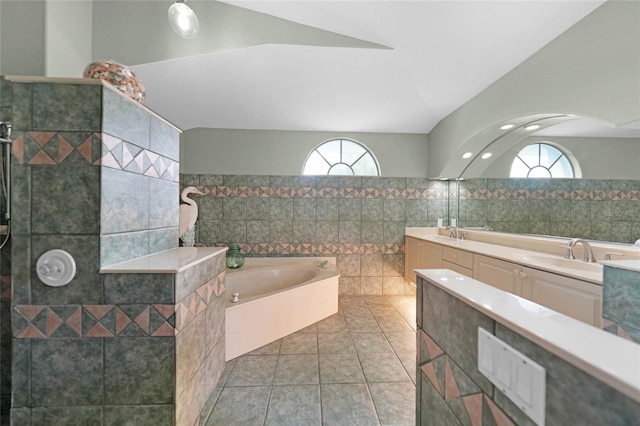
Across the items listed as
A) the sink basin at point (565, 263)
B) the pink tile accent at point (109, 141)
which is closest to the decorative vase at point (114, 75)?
the pink tile accent at point (109, 141)

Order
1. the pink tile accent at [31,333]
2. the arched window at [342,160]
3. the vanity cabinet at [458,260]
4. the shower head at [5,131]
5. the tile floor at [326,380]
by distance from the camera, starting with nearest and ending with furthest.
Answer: the pink tile accent at [31,333] < the shower head at [5,131] < the tile floor at [326,380] < the vanity cabinet at [458,260] < the arched window at [342,160]

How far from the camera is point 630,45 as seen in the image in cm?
131

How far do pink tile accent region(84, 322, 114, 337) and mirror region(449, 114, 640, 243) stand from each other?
2884 mm

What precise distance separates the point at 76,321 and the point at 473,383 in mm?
1575

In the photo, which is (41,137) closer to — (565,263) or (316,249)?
(316,249)

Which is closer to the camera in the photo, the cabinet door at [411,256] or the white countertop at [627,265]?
the white countertop at [627,265]

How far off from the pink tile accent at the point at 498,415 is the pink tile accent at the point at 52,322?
165cm

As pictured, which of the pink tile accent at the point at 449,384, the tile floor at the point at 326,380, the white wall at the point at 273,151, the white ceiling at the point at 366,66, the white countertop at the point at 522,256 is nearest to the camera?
the pink tile accent at the point at 449,384

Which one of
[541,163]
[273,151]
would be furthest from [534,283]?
[273,151]

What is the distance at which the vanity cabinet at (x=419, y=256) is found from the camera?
110 inches

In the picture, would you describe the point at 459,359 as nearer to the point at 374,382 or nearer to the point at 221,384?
the point at 374,382

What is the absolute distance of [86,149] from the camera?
1.16 metres

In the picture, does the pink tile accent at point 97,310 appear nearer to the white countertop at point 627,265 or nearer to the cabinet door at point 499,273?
the white countertop at point 627,265

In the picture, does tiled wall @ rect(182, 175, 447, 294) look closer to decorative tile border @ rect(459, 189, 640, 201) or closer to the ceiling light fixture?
decorative tile border @ rect(459, 189, 640, 201)
